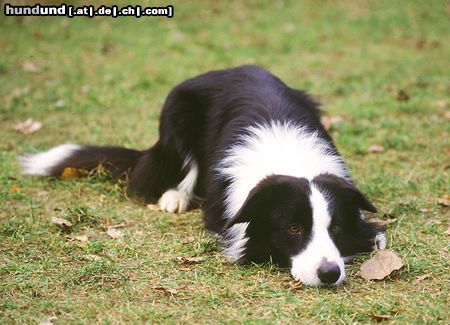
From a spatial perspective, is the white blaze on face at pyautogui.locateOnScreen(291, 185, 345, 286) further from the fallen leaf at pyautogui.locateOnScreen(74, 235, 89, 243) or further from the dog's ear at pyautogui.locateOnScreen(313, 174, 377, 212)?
the fallen leaf at pyautogui.locateOnScreen(74, 235, 89, 243)

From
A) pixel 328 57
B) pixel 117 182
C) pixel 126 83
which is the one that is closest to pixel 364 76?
pixel 328 57

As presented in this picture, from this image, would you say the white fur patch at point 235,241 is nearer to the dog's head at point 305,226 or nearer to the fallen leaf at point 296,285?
the dog's head at point 305,226

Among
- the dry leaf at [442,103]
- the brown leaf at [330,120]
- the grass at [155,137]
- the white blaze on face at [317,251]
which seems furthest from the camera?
the dry leaf at [442,103]

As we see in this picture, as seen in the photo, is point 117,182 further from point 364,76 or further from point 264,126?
point 364,76

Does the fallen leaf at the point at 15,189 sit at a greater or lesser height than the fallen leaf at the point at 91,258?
greater

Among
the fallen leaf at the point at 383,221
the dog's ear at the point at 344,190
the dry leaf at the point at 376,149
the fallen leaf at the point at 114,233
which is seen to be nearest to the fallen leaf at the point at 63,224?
the fallen leaf at the point at 114,233

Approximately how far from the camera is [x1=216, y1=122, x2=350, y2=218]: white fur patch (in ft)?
15.5

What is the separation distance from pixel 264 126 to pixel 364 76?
4.88m

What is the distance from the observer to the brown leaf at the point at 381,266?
13.8 ft

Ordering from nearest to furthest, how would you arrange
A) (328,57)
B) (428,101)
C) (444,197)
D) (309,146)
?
(309,146) < (444,197) < (428,101) < (328,57)

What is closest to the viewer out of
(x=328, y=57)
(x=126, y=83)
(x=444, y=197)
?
(x=444, y=197)

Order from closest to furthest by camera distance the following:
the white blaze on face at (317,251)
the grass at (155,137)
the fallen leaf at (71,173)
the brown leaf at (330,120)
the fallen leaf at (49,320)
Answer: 1. the fallen leaf at (49,320)
2. the grass at (155,137)
3. the white blaze on face at (317,251)
4. the fallen leaf at (71,173)
5. the brown leaf at (330,120)

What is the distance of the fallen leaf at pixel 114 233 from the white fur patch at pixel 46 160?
4.48 feet

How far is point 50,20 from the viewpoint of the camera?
40.6ft
